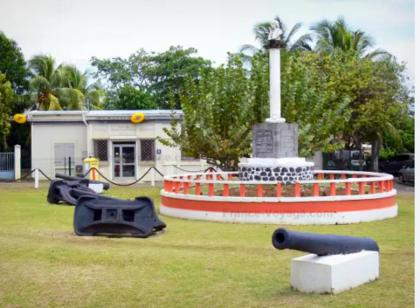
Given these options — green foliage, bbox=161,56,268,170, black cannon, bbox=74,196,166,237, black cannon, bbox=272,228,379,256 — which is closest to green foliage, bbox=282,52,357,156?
green foliage, bbox=161,56,268,170

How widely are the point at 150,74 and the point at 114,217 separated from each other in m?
22.1

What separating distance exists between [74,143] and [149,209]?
13.8 metres

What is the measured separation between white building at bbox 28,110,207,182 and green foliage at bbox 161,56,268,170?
223 inches

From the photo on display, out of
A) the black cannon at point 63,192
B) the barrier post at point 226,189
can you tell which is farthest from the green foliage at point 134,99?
the barrier post at point 226,189

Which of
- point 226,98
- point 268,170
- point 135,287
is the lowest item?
point 135,287

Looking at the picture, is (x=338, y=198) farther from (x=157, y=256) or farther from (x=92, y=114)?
(x=92, y=114)

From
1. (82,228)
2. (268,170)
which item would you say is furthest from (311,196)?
(82,228)

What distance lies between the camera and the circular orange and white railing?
898 cm

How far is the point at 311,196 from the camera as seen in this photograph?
364 inches

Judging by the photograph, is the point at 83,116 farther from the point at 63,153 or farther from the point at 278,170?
the point at 278,170

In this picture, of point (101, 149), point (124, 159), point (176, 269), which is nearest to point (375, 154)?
point (124, 159)

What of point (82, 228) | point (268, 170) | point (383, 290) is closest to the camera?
point (383, 290)

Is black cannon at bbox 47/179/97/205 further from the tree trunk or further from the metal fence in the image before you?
the tree trunk

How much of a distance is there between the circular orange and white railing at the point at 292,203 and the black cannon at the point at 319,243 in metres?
4.10
